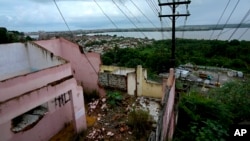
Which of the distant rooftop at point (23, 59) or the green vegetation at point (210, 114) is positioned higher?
the distant rooftop at point (23, 59)

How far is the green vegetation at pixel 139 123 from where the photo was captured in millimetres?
8565

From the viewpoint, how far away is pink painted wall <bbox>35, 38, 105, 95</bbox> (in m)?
12.5

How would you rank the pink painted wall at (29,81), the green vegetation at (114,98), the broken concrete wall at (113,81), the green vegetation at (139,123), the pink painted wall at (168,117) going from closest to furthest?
the pink painted wall at (29,81) < the pink painted wall at (168,117) < the green vegetation at (139,123) < the green vegetation at (114,98) < the broken concrete wall at (113,81)

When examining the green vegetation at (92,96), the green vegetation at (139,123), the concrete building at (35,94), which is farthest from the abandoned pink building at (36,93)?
the green vegetation at (92,96)

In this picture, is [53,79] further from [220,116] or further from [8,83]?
[220,116]

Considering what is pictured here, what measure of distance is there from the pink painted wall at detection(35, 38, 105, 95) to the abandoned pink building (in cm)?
85

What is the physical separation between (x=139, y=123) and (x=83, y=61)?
593 cm

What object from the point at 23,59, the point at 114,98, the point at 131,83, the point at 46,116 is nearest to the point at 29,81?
the point at 46,116

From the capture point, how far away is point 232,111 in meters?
11.6

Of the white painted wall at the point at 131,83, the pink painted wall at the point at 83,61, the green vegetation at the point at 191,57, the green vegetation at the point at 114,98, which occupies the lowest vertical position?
the green vegetation at the point at 191,57

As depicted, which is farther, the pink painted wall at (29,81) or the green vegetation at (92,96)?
the green vegetation at (92,96)

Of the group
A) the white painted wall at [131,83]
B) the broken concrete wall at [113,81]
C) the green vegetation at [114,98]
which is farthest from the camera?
the broken concrete wall at [113,81]

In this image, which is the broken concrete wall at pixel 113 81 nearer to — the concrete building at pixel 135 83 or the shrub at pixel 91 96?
the concrete building at pixel 135 83

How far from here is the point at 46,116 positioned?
8.27 m
